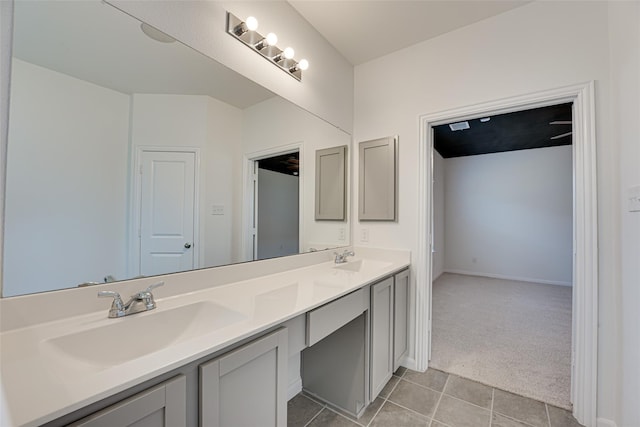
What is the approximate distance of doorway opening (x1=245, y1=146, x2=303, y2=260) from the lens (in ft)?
5.19

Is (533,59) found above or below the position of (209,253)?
above

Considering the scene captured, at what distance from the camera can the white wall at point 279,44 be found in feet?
3.76

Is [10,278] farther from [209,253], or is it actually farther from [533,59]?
[533,59]

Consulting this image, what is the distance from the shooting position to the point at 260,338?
0.89m

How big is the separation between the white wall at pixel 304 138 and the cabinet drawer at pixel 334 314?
0.62 m

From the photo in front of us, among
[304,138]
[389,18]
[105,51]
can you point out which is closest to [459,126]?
[389,18]

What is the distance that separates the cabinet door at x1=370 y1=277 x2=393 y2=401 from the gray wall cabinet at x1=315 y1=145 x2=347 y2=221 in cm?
72

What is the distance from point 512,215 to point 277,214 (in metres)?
5.28

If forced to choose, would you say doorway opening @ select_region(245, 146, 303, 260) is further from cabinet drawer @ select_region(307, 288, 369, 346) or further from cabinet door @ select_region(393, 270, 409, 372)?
cabinet door @ select_region(393, 270, 409, 372)

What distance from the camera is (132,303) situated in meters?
0.93

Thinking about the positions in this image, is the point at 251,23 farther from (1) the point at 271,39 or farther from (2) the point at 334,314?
(2) the point at 334,314

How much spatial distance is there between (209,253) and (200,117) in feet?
2.26

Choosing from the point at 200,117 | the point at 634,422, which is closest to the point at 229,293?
the point at 200,117

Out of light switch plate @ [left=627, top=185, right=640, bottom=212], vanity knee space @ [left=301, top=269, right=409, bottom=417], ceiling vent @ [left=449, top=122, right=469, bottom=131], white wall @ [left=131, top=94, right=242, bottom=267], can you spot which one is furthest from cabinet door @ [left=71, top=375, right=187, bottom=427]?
ceiling vent @ [left=449, top=122, right=469, bottom=131]
